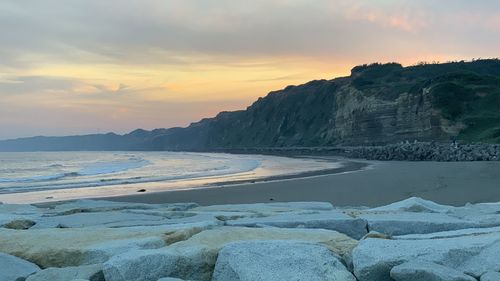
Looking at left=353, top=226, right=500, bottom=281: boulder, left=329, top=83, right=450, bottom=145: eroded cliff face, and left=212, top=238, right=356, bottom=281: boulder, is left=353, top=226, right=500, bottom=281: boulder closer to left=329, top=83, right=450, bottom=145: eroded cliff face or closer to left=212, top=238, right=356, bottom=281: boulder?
left=212, top=238, right=356, bottom=281: boulder

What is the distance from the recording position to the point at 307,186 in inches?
711

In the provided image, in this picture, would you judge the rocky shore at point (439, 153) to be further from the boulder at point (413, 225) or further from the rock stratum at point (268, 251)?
the rock stratum at point (268, 251)

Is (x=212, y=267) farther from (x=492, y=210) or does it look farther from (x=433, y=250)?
(x=492, y=210)

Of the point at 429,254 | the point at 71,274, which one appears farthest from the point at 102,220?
the point at 429,254

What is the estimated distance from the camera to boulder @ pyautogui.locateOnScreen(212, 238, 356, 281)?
3.73 metres

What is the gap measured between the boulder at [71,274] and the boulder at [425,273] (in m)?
2.36

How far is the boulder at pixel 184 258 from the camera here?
4000 millimetres

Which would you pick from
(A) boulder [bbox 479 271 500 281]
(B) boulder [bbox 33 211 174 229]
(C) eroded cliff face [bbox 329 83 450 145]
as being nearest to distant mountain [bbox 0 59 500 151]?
(C) eroded cliff face [bbox 329 83 450 145]

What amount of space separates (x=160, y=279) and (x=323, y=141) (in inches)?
3211

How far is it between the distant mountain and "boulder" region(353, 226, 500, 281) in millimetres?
38651

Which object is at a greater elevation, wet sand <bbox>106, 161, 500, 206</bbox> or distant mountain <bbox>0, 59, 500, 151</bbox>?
distant mountain <bbox>0, 59, 500, 151</bbox>

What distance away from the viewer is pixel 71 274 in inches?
163

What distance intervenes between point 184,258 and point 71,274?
941 millimetres

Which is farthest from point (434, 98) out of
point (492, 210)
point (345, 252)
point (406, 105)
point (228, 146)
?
point (228, 146)
